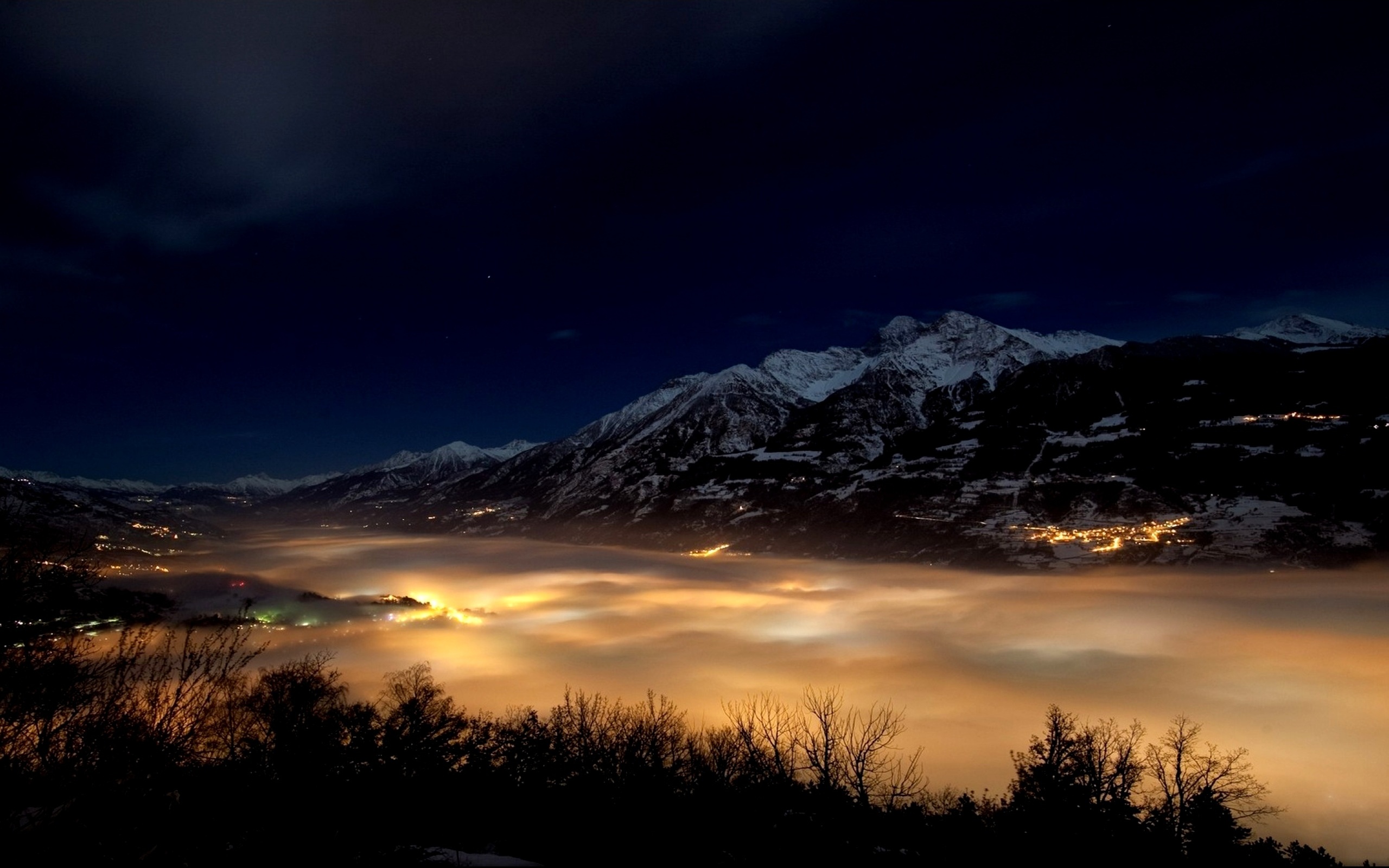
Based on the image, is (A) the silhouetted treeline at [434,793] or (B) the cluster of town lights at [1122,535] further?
(B) the cluster of town lights at [1122,535]

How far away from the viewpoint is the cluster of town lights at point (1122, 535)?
181875 millimetres

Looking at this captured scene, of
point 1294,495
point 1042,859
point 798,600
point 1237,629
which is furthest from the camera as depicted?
point 798,600

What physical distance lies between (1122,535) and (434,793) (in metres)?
219

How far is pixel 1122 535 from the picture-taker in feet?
619

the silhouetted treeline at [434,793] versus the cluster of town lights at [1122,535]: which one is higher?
the cluster of town lights at [1122,535]

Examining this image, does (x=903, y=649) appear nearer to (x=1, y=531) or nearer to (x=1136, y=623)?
(x=1136, y=623)

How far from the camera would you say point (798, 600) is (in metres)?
195

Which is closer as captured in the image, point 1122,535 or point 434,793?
point 434,793

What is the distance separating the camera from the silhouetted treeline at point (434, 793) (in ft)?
71.0

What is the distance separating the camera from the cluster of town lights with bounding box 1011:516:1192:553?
181875 mm

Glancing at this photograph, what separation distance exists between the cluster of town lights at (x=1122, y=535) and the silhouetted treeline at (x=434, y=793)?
134562 mm

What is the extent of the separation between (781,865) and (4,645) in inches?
1785

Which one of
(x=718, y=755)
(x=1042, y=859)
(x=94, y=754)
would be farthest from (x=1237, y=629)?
(x=94, y=754)

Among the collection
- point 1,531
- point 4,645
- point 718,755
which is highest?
point 1,531
